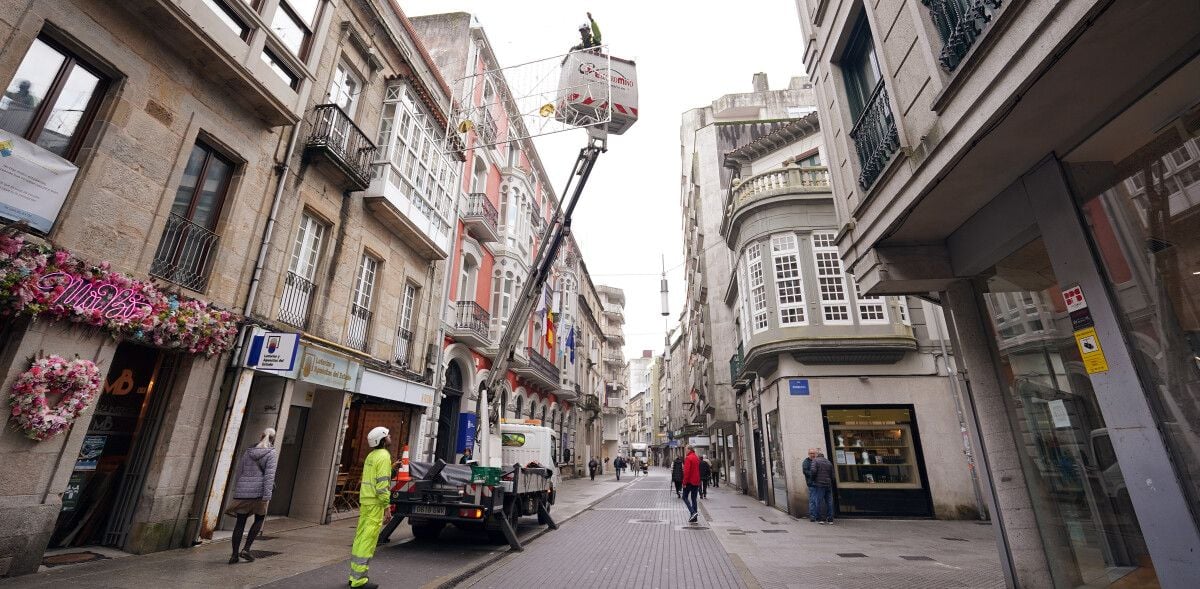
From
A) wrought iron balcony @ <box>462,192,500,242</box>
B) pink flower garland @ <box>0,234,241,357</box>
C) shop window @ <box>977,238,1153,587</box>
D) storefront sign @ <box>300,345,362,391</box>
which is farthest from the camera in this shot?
wrought iron balcony @ <box>462,192,500,242</box>

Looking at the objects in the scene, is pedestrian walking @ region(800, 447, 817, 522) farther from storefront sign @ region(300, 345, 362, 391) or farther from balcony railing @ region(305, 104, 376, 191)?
balcony railing @ region(305, 104, 376, 191)

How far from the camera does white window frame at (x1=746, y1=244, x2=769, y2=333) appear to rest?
15.7 meters

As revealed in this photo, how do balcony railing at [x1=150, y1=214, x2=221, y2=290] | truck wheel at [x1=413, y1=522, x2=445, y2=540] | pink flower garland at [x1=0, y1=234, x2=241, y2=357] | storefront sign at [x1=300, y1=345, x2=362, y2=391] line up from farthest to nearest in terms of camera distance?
storefront sign at [x1=300, y1=345, x2=362, y2=391] < truck wheel at [x1=413, y1=522, x2=445, y2=540] < balcony railing at [x1=150, y1=214, x2=221, y2=290] < pink flower garland at [x1=0, y1=234, x2=241, y2=357]

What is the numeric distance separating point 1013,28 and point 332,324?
1177cm

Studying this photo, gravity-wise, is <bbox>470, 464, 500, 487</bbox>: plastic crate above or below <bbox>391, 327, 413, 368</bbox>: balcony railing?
below

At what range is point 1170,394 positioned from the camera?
3641 mm

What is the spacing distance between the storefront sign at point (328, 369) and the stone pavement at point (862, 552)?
8.23m

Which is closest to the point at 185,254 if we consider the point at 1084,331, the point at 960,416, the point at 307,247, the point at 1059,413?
the point at 307,247

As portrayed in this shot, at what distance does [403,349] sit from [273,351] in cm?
555

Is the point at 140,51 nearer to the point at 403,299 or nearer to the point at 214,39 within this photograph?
the point at 214,39

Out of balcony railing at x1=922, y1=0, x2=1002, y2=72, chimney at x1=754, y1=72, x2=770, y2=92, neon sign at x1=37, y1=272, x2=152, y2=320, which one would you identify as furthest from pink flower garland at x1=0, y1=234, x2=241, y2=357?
chimney at x1=754, y1=72, x2=770, y2=92

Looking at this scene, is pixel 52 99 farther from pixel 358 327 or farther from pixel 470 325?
pixel 470 325

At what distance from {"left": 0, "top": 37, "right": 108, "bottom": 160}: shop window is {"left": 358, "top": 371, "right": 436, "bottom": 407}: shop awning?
249 inches

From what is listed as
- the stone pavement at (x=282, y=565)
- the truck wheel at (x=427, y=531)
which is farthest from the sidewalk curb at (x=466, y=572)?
the truck wheel at (x=427, y=531)
